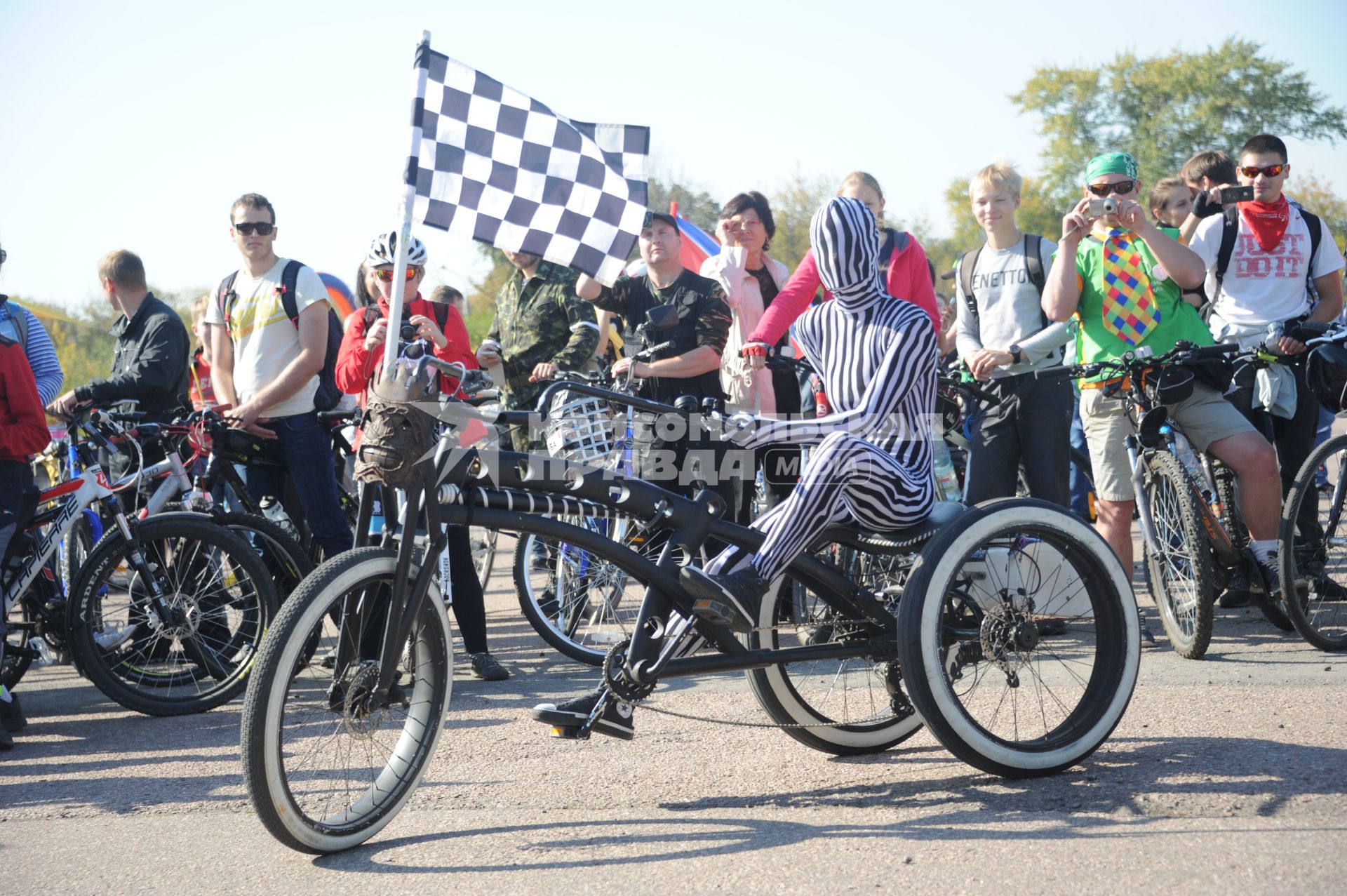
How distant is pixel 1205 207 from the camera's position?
6996 millimetres

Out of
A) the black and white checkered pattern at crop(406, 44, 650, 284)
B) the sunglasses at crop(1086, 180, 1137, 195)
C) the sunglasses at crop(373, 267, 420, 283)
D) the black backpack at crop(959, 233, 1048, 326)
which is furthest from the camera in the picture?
the black backpack at crop(959, 233, 1048, 326)

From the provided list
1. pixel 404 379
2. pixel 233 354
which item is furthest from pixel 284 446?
pixel 404 379

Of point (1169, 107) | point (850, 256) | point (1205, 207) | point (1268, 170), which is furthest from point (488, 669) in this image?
point (1169, 107)

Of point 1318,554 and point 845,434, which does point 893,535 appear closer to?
point 845,434

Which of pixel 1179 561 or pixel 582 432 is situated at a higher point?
pixel 582 432

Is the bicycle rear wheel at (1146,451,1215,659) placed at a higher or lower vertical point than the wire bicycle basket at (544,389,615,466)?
lower

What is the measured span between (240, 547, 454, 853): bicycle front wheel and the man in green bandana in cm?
333

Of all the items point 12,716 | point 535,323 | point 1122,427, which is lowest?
point 12,716

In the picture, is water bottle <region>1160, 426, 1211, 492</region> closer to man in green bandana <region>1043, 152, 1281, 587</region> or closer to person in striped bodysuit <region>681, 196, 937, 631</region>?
man in green bandana <region>1043, 152, 1281, 587</region>

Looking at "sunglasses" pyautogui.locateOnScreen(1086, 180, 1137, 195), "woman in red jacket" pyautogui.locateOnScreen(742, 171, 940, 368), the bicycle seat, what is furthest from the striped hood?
"sunglasses" pyautogui.locateOnScreen(1086, 180, 1137, 195)

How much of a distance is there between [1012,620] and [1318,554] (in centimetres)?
214

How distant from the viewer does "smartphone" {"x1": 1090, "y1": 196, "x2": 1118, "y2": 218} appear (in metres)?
5.39

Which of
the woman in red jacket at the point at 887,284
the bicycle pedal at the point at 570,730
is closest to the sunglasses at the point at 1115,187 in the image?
the woman in red jacket at the point at 887,284

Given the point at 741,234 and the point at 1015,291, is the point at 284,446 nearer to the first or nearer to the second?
the point at 741,234
